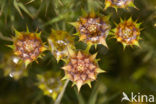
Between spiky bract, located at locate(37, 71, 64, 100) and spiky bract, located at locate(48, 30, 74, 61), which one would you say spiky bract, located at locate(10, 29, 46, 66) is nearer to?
spiky bract, located at locate(48, 30, 74, 61)

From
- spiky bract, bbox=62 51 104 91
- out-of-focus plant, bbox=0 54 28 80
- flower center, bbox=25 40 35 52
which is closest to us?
spiky bract, bbox=62 51 104 91

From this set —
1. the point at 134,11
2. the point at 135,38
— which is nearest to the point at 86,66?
the point at 135,38

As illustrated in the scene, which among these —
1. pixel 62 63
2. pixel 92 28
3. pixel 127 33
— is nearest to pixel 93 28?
pixel 92 28

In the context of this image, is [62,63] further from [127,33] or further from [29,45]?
[127,33]

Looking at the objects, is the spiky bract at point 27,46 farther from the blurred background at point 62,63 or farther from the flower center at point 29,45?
the blurred background at point 62,63

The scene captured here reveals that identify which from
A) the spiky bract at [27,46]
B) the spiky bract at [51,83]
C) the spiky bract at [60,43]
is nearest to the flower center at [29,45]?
the spiky bract at [27,46]

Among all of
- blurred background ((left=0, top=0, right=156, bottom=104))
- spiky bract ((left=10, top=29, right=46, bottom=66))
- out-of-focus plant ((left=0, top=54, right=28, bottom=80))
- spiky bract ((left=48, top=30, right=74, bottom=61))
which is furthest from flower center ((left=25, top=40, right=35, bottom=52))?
out-of-focus plant ((left=0, top=54, right=28, bottom=80))

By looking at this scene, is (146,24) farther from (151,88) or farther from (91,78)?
(91,78)
